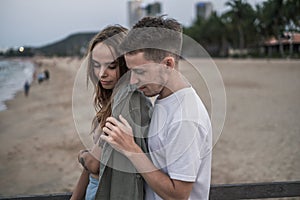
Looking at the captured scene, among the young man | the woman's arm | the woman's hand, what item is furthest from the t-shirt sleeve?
the woman's arm

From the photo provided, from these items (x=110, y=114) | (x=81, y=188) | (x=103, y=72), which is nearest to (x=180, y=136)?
(x=110, y=114)

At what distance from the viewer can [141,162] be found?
1064 millimetres

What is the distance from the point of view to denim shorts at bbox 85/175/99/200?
1.23 m

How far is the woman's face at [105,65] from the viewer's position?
1264 mm

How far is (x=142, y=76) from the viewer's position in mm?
1071

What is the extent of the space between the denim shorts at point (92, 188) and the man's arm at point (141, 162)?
0.24 metres

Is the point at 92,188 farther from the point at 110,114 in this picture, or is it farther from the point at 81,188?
the point at 110,114

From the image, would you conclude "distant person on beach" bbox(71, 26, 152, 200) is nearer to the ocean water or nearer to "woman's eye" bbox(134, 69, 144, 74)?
"woman's eye" bbox(134, 69, 144, 74)

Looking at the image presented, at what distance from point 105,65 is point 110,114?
0.19 metres

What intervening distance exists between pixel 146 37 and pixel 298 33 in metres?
2.78

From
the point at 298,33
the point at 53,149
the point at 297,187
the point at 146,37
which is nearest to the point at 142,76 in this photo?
the point at 146,37

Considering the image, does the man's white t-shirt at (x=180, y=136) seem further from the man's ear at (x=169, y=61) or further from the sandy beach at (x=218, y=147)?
the sandy beach at (x=218, y=147)

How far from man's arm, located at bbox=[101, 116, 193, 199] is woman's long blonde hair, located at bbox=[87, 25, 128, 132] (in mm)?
176

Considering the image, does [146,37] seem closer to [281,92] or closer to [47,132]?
[47,132]
